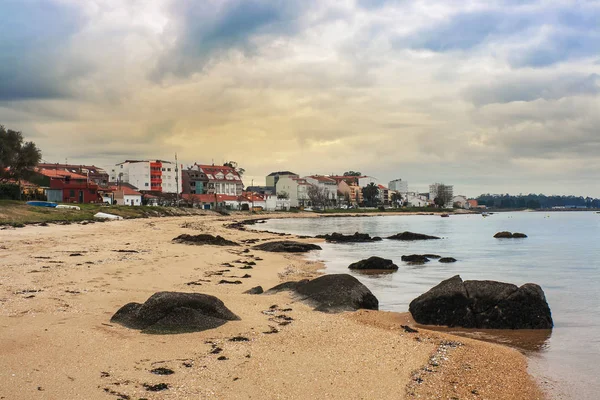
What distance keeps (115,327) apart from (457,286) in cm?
933

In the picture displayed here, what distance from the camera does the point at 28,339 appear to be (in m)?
8.48

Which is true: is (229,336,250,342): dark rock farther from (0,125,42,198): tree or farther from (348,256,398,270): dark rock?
(0,125,42,198): tree

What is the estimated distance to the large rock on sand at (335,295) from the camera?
45.6 feet

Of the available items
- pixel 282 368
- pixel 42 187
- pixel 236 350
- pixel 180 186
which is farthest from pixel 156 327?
pixel 180 186

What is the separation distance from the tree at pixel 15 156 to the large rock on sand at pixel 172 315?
6327 cm

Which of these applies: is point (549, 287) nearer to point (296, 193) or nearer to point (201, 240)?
point (201, 240)

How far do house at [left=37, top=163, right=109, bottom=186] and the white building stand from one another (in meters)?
4.49

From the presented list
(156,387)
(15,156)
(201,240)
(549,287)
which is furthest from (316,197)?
(156,387)

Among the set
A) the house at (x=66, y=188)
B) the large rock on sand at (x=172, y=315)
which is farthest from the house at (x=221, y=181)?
the large rock on sand at (x=172, y=315)

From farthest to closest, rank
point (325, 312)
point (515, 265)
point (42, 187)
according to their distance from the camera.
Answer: point (42, 187) → point (515, 265) → point (325, 312)

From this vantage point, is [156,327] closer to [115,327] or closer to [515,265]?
[115,327]

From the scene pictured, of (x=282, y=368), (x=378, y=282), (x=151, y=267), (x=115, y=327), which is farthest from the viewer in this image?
(x=378, y=282)

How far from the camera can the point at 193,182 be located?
15338 cm

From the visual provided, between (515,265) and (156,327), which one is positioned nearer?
(156,327)
